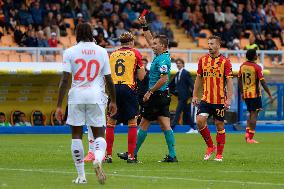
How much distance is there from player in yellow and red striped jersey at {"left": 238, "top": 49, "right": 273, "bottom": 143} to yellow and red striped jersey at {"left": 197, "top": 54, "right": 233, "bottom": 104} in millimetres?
6611

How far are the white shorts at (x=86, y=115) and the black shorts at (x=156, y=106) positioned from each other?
4011 millimetres

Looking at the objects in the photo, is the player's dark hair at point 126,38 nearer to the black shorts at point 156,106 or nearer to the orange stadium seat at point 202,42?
the black shorts at point 156,106

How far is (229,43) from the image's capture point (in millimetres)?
39812

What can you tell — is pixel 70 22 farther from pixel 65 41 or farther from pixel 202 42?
pixel 202 42

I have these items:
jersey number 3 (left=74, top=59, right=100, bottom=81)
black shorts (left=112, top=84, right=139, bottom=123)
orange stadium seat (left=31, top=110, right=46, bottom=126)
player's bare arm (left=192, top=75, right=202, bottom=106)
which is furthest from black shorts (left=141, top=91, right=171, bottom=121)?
orange stadium seat (left=31, top=110, right=46, bottom=126)

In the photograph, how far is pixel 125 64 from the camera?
57.2 feet

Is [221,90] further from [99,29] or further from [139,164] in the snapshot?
[99,29]

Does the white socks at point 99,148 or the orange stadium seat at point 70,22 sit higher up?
the orange stadium seat at point 70,22

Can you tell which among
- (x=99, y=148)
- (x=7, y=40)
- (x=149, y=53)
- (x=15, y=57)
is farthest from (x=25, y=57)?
(x=99, y=148)

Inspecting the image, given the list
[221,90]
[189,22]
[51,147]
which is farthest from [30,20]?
[221,90]

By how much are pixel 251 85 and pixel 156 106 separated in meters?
7.79

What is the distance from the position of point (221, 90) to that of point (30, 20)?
17.3 m

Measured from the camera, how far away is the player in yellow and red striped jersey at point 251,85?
2456 centimetres

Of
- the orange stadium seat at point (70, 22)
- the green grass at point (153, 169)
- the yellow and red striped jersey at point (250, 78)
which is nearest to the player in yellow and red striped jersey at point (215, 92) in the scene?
the green grass at point (153, 169)
